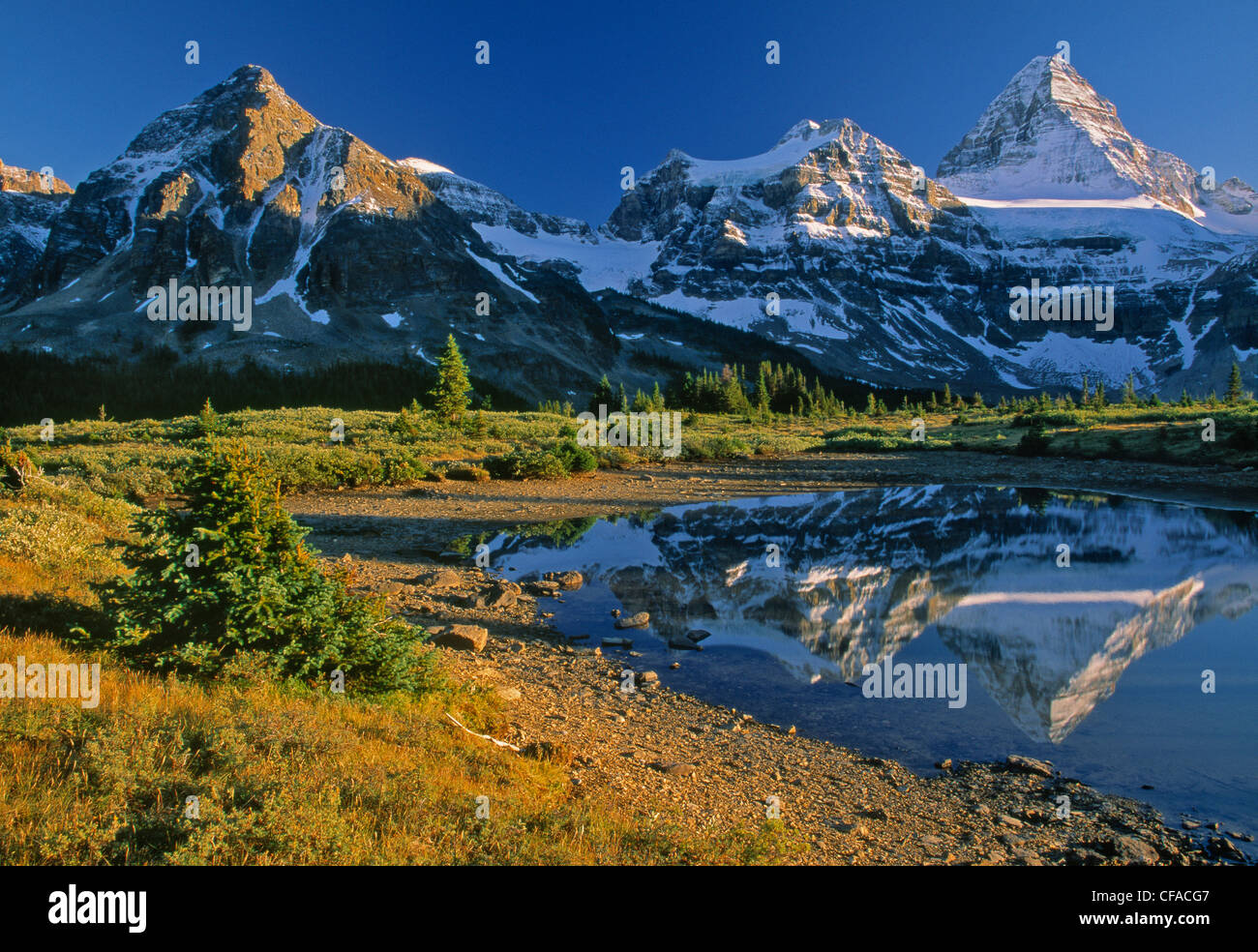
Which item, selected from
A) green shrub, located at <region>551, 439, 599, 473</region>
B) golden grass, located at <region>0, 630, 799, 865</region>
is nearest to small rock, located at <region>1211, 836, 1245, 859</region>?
golden grass, located at <region>0, 630, 799, 865</region>

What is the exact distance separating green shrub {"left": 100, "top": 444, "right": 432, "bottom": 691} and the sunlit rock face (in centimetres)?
575

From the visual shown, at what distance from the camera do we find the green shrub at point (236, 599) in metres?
6.76

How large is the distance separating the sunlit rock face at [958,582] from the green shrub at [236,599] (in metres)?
5.75

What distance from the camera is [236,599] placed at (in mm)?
6793

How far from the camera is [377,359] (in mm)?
109250

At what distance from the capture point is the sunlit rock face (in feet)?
33.8

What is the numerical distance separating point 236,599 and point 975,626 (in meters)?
11.6

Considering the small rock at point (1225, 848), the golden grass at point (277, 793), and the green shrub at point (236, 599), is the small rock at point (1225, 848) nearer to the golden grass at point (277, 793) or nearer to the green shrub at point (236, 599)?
the golden grass at point (277, 793)

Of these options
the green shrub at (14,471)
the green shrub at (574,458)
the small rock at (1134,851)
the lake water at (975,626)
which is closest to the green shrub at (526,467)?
the green shrub at (574,458)

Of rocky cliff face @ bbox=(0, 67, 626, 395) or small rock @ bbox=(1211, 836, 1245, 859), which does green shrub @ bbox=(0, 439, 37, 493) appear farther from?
rocky cliff face @ bbox=(0, 67, 626, 395)

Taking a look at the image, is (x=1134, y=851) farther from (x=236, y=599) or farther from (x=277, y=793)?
(x=236, y=599)
